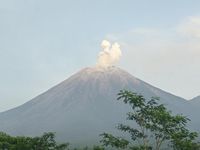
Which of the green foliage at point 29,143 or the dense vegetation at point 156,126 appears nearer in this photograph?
the dense vegetation at point 156,126

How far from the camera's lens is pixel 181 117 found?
17844mm

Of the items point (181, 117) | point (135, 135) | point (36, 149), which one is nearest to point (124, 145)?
point (135, 135)

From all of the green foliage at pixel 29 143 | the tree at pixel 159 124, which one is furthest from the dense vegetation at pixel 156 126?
the green foliage at pixel 29 143

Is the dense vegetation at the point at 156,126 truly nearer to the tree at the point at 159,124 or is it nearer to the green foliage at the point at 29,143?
Result: the tree at the point at 159,124

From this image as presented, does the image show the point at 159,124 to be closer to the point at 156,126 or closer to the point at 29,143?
the point at 156,126

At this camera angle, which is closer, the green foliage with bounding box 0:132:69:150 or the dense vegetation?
the dense vegetation

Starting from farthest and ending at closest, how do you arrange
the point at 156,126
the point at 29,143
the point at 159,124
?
the point at 29,143
the point at 156,126
the point at 159,124

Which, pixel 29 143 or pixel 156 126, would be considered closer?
pixel 156 126

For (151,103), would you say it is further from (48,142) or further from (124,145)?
(48,142)

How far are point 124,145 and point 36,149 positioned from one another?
23.7 feet

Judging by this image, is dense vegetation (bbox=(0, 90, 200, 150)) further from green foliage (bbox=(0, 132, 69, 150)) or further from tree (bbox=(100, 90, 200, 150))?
green foliage (bbox=(0, 132, 69, 150))

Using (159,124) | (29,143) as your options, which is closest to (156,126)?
(159,124)

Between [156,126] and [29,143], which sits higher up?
[156,126]

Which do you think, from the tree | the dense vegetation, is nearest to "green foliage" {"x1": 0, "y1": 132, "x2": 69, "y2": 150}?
the dense vegetation
